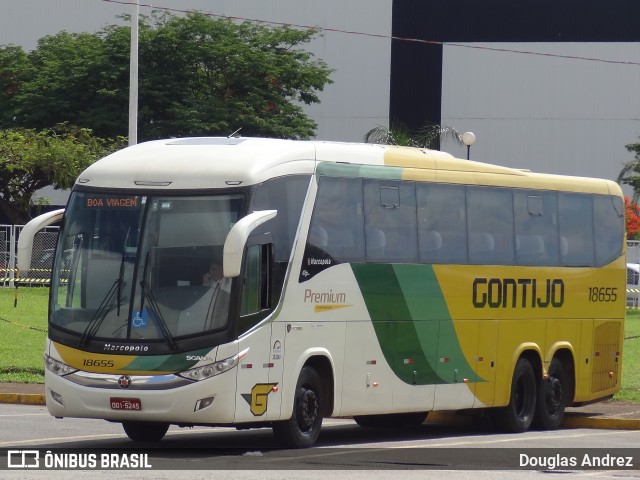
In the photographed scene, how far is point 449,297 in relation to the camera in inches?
671

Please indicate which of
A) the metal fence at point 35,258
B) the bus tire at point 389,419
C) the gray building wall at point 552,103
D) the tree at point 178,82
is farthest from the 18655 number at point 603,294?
the gray building wall at point 552,103

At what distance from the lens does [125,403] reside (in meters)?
13.4

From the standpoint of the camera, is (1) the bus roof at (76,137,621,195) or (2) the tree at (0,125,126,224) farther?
(2) the tree at (0,125,126,224)

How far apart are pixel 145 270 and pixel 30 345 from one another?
47.1ft

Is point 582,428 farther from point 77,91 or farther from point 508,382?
point 77,91

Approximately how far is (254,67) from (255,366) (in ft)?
148

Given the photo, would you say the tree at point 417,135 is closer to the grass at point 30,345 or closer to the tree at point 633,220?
the tree at point 633,220

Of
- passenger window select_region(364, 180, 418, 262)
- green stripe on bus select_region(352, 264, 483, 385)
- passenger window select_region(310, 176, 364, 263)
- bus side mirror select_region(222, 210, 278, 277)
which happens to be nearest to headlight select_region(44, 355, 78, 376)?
bus side mirror select_region(222, 210, 278, 277)

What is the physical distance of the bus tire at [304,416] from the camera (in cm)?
1425

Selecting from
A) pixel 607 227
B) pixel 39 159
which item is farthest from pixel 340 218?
pixel 39 159

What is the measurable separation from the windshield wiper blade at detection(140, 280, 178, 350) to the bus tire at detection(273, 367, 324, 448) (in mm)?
1563

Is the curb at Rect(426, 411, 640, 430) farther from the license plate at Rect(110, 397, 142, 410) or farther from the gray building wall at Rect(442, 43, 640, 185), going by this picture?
the gray building wall at Rect(442, 43, 640, 185)

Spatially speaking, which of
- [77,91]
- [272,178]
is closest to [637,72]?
[77,91]

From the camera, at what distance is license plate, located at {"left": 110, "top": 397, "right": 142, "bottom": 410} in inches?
524
